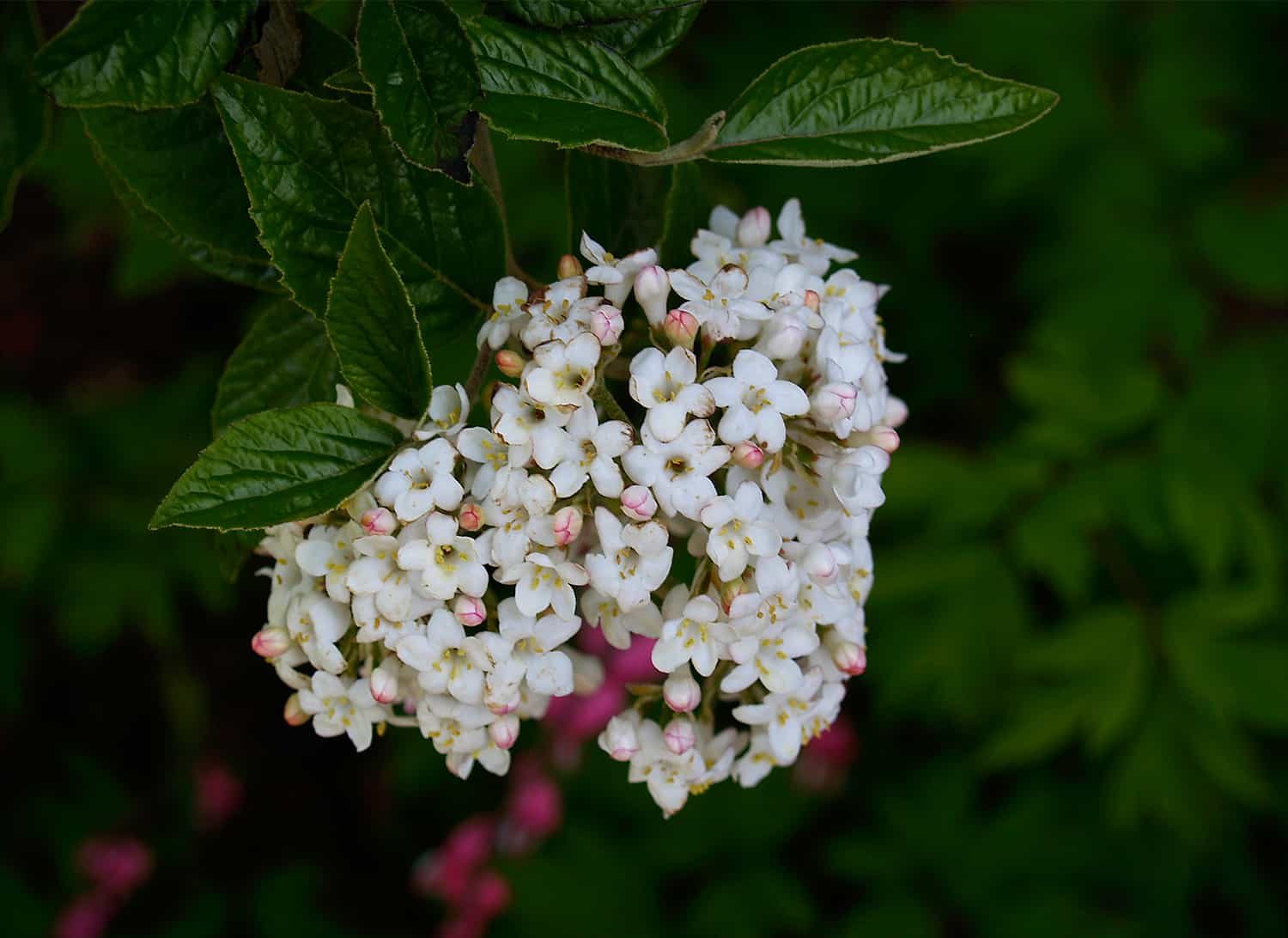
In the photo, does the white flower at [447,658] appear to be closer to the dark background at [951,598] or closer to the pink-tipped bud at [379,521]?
the pink-tipped bud at [379,521]

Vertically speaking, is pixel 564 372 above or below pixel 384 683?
above

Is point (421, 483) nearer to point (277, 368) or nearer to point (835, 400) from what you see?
point (277, 368)

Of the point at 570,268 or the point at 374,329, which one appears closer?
the point at 374,329

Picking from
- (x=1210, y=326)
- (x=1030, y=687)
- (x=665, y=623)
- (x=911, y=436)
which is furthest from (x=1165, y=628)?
(x=665, y=623)

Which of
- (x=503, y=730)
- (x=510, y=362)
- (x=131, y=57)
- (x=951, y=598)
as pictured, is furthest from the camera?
(x=951, y=598)

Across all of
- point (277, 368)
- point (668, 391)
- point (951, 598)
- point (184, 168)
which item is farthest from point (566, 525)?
point (951, 598)

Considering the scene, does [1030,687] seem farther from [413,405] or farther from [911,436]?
[413,405]
